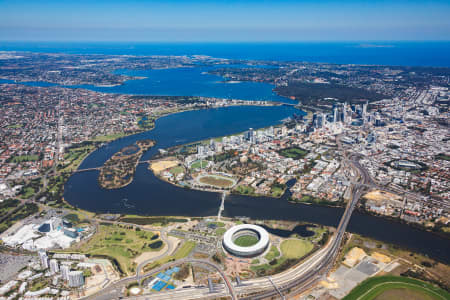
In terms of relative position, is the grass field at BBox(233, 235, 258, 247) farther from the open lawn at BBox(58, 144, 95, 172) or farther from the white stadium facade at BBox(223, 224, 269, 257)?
the open lawn at BBox(58, 144, 95, 172)

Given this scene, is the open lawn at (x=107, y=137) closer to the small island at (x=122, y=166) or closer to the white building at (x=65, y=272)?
the small island at (x=122, y=166)

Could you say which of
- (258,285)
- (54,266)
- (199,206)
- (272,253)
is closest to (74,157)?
(199,206)

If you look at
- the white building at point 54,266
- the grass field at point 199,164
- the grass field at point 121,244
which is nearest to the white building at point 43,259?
the white building at point 54,266

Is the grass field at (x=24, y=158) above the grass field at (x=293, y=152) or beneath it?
beneath

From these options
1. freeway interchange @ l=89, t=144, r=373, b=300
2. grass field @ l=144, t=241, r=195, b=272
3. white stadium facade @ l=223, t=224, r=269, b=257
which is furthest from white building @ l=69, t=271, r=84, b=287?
white stadium facade @ l=223, t=224, r=269, b=257

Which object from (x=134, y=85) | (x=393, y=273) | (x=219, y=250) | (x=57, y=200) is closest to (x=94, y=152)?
(x=57, y=200)

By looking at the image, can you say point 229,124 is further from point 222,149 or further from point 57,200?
point 57,200

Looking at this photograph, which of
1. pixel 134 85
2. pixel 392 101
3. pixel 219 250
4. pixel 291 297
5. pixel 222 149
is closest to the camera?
pixel 291 297
